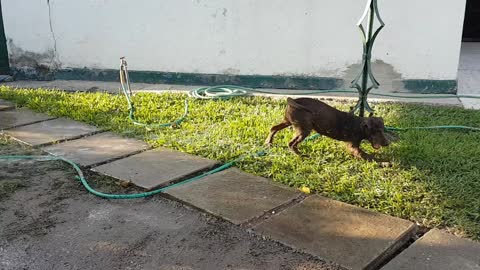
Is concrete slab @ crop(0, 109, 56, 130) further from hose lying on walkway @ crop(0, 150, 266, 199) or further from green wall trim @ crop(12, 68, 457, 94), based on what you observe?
green wall trim @ crop(12, 68, 457, 94)

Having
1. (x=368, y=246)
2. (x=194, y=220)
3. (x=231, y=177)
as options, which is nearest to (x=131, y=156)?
(x=231, y=177)

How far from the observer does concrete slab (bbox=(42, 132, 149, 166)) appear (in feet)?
10.6

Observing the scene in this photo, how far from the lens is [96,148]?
344cm

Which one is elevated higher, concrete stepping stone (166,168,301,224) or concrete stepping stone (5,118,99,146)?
concrete stepping stone (5,118,99,146)

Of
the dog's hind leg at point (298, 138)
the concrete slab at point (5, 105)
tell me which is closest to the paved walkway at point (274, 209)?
the dog's hind leg at point (298, 138)

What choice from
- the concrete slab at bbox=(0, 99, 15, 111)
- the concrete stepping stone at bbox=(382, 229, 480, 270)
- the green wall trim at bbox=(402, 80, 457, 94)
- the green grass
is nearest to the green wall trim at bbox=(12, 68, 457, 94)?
the green wall trim at bbox=(402, 80, 457, 94)

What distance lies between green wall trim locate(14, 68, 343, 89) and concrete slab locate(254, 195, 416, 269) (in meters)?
2.88

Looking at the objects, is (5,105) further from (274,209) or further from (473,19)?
(473,19)

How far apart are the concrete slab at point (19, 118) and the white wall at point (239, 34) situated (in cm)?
161

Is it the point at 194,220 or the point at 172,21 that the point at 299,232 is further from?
the point at 172,21

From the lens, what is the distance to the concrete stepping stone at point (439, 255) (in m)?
1.94

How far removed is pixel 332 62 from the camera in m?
5.12

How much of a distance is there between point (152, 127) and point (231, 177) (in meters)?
1.24

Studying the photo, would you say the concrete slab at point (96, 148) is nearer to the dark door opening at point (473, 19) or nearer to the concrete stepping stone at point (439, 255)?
the concrete stepping stone at point (439, 255)
